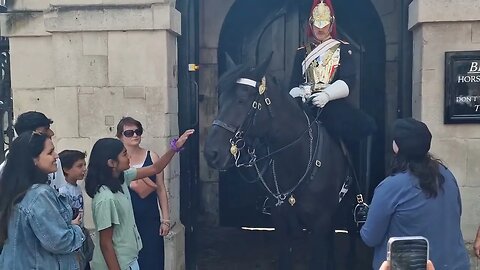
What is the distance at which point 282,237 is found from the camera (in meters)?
4.64

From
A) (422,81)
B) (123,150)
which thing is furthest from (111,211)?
(422,81)

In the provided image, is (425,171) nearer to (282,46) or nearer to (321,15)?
(321,15)

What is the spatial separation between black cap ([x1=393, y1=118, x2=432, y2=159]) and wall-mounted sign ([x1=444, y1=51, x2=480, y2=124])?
1896 mm

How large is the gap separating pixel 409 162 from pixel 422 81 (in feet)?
6.42

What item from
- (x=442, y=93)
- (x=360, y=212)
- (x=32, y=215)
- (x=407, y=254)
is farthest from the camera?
(x=442, y=93)

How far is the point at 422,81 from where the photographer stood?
482cm

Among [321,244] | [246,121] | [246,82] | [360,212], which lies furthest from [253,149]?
[360,212]

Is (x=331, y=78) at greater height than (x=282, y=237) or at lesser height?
greater

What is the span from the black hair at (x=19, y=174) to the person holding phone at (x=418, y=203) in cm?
184

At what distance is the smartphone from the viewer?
2.10 metres

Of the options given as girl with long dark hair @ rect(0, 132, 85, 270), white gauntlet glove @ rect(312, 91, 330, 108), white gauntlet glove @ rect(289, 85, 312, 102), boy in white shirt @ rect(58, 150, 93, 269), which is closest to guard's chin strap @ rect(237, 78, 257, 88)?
white gauntlet glove @ rect(312, 91, 330, 108)

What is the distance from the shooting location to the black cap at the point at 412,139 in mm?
3020

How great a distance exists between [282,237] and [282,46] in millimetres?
2916

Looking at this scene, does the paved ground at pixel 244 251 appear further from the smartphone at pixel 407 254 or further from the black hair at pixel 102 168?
the smartphone at pixel 407 254
